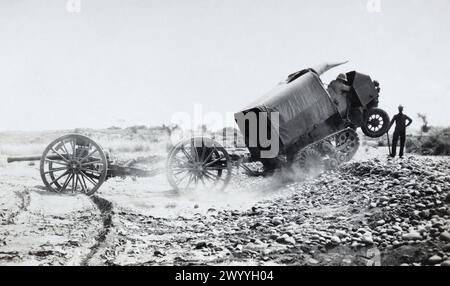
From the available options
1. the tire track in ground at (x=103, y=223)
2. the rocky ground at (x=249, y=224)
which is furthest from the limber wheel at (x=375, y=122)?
the tire track in ground at (x=103, y=223)

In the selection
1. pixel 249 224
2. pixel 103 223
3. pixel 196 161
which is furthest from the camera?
pixel 196 161

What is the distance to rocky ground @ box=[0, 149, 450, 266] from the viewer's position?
4.67m

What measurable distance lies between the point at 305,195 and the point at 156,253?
4224mm

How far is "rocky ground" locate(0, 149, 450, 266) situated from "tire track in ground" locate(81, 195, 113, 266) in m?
0.03

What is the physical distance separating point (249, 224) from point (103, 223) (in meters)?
2.51

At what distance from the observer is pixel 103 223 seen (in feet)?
20.9

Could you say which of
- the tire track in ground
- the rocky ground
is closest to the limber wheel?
the rocky ground

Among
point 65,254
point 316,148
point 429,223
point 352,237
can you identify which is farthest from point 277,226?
point 316,148

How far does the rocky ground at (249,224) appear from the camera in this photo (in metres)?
4.67

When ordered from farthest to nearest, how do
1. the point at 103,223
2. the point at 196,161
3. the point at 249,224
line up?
the point at 196,161 < the point at 103,223 < the point at 249,224

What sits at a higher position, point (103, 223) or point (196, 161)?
point (196, 161)

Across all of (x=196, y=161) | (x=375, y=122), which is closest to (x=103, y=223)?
(x=196, y=161)

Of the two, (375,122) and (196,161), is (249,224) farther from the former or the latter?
(375,122)

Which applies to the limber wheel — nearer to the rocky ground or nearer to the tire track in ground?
the rocky ground
